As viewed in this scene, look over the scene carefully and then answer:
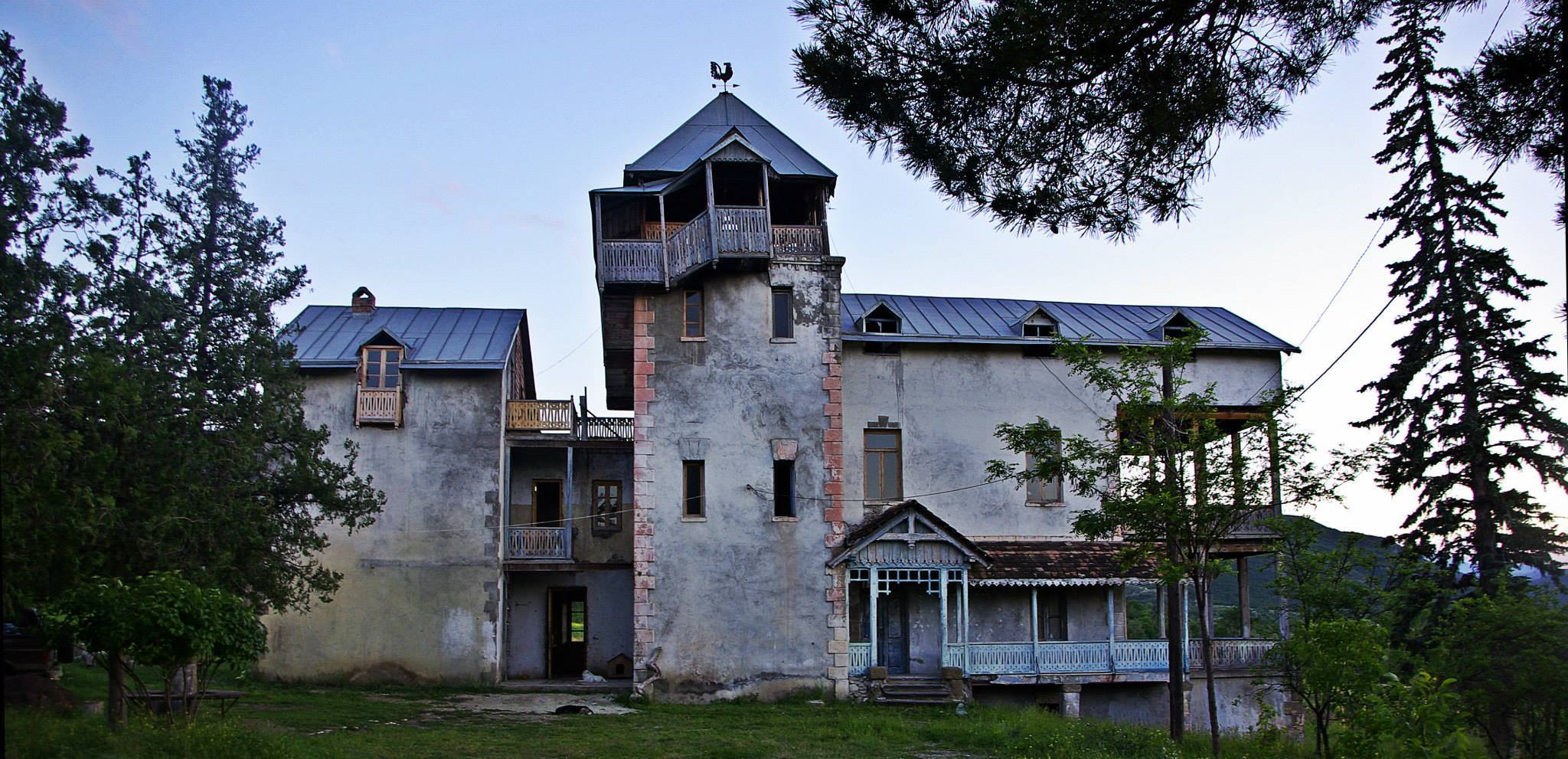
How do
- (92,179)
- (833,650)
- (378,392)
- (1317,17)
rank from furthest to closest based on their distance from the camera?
(378,392) < (833,650) < (92,179) < (1317,17)

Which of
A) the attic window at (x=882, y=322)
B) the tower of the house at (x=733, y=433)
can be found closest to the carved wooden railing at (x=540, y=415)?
the tower of the house at (x=733, y=433)

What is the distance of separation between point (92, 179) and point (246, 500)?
5.48 metres

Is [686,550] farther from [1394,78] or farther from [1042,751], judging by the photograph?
[1394,78]

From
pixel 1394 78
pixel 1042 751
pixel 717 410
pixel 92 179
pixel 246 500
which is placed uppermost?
pixel 1394 78

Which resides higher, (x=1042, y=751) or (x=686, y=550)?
(x=686, y=550)

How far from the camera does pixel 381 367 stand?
29.6 meters

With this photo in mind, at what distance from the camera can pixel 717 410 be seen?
87.5ft

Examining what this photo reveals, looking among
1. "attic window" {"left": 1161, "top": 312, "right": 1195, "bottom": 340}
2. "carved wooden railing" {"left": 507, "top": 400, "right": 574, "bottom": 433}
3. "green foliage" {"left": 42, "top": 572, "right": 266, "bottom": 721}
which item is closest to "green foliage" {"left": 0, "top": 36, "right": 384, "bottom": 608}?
"green foliage" {"left": 42, "top": 572, "right": 266, "bottom": 721}

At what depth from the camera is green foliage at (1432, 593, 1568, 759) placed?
1446 cm

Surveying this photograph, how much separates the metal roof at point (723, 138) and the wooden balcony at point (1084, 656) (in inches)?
430

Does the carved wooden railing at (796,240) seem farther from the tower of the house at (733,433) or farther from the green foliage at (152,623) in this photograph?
the green foliage at (152,623)

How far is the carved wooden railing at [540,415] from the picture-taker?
103 feet

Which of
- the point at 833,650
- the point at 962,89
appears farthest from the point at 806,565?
the point at 962,89

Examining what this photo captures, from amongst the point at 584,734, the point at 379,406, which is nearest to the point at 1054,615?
the point at 584,734
